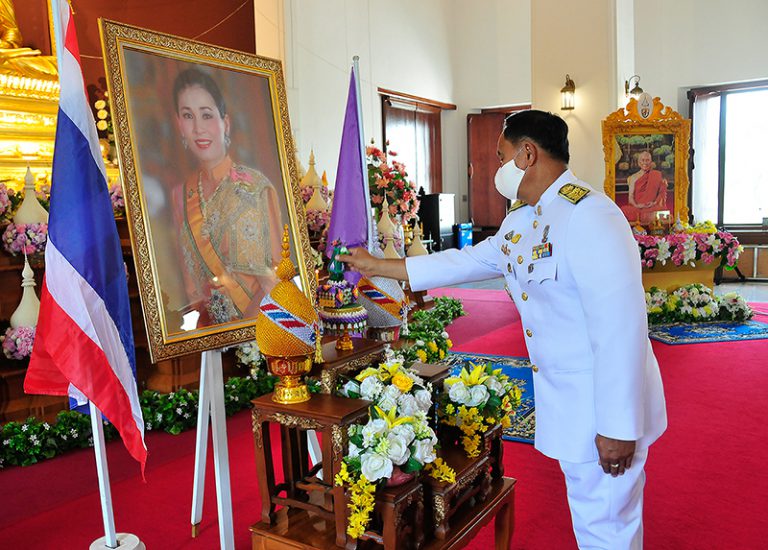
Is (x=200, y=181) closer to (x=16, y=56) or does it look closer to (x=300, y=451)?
(x=300, y=451)

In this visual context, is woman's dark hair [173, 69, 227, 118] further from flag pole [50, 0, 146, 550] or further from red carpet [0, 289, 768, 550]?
red carpet [0, 289, 768, 550]

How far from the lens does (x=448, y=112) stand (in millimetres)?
14016

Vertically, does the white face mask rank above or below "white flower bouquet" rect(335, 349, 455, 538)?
above

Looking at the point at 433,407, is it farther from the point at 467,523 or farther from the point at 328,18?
the point at 328,18

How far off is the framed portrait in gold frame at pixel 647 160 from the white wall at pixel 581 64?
3.39 ft

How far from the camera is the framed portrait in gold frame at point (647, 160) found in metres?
7.39

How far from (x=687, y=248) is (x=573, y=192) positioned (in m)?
5.89

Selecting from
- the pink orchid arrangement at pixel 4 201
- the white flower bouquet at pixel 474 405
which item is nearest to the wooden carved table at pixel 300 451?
the white flower bouquet at pixel 474 405

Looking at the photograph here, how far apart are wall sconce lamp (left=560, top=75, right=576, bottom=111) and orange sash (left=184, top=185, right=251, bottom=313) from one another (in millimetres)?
7046

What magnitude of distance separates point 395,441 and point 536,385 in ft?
1.59

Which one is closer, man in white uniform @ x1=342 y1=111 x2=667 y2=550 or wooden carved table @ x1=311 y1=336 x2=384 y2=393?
man in white uniform @ x1=342 y1=111 x2=667 y2=550

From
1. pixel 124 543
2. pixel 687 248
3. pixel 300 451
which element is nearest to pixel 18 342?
pixel 124 543

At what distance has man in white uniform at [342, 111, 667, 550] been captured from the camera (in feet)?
5.35

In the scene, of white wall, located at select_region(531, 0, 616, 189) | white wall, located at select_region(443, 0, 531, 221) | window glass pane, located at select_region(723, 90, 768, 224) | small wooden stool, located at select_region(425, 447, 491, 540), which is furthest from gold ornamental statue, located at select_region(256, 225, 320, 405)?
white wall, located at select_region(443, 0, 531, 221)
